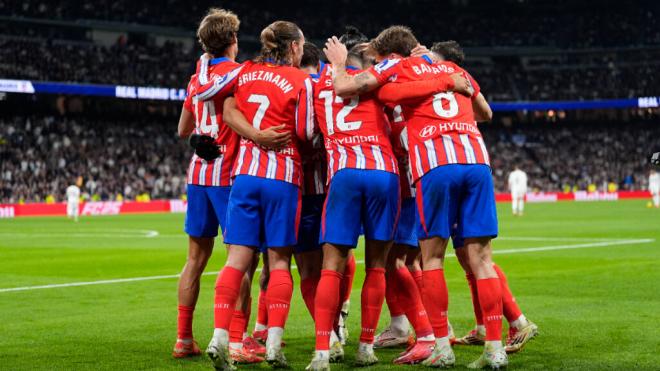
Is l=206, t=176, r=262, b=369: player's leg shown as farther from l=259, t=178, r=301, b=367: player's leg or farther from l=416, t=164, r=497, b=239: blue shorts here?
l=416, t=164, r=497, b=239: blue shorts

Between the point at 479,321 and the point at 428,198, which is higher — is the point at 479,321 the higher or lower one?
the lower one

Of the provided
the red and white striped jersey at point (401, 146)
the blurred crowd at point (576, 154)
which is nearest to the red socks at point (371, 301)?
the red and white striped jersey at point (401, 146)

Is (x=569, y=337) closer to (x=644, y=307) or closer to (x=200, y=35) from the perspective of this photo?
(x=644, y=307)

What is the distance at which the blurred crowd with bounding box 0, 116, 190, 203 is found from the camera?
45.6 m

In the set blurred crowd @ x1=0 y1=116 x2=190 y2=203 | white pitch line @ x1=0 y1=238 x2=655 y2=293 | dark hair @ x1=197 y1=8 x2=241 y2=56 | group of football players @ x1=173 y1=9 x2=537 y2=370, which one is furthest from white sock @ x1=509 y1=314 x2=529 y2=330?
blurred crowd @ x1=0 y1=116 x2=190 y2=203

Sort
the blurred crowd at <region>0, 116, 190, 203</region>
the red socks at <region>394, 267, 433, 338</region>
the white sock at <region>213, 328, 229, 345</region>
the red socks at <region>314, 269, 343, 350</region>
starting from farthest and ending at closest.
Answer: the blurred crowd at <region>0, 116, 190, 203</region>
the red socks at <region>394, 267, 433, 338</region>
the red socks at <region>314, 269, 343, 350</region>
the white sock at <region>213, 328, 229, 345</region>

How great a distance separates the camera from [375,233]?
6500mm

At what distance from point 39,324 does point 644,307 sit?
20.4ft

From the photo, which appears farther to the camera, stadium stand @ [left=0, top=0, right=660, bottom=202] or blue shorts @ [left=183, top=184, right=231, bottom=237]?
stadium stand @ [left=0, top=0, right=660, bottom=202]

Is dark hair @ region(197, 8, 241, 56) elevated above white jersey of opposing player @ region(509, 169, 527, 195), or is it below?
above

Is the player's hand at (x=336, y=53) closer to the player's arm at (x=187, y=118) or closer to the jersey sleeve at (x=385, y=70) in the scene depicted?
the jersey sleeve at (x=385, y=70)

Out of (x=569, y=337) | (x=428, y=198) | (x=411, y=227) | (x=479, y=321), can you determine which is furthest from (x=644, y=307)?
(x=428, y=198)

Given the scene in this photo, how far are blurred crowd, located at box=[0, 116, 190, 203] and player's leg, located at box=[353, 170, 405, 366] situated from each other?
1585 inches

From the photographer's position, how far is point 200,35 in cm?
693
